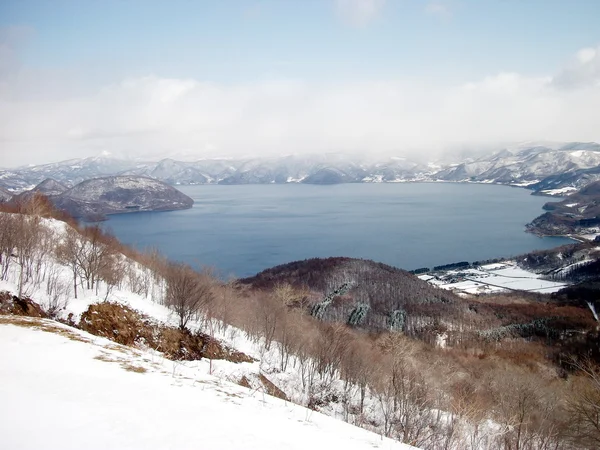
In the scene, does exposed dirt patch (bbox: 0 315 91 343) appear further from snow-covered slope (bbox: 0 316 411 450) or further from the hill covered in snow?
snow-covered slope (bbox: 0 316 411 450)

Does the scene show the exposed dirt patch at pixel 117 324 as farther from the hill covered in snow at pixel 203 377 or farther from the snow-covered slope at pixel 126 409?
the snow-covered slope at pixel 126 409

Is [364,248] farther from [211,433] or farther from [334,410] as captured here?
[211,433]

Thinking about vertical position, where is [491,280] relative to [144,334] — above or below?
below

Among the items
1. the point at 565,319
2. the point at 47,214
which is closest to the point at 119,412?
the point at 47,214

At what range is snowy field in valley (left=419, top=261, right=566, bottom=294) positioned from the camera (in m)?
89.5

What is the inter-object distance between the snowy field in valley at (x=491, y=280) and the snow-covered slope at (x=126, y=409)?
279ft

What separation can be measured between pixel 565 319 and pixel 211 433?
2634 inches

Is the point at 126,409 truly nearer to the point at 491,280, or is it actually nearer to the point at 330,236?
the point at 491,280

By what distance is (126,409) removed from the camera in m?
7.13

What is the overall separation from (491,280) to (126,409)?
103 m

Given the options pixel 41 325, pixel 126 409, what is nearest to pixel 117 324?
pixel 41 325

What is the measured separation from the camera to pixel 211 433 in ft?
22.1

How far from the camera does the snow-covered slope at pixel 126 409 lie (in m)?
6.15

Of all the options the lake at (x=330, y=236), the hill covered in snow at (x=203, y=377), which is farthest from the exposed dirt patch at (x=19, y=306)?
the lake at (x=330, y=236)
